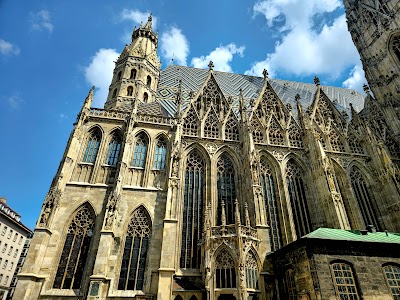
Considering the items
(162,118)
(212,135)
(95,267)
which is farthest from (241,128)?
(95,267)

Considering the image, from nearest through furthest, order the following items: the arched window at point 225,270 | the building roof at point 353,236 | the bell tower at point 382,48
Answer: the building roof at point 353,236 → the arched window at point 225,270 → the bell tower at point 382,48

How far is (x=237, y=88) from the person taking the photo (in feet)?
88.6

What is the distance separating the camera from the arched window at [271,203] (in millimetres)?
16625

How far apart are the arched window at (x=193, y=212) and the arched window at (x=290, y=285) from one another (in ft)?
15.6

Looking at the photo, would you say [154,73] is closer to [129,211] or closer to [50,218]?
[129,211]

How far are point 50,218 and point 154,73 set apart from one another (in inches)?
597

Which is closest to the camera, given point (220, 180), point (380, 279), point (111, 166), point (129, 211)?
point (380, 279)

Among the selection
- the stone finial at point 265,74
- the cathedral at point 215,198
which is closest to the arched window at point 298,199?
the cathedral at point 215,198

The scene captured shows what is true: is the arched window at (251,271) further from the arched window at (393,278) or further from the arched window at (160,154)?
the arched window at (160,154)

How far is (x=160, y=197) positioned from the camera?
52.0 ft

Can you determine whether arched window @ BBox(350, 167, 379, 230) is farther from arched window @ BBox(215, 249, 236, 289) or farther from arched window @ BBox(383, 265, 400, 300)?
arched window @ BBox(215, 249, 236, 289)

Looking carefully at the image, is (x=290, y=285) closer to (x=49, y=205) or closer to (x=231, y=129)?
(x=231, y=129)

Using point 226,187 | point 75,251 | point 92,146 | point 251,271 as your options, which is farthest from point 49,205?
point 251,271

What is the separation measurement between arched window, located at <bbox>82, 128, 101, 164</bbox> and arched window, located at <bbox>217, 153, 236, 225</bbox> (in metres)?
8.37
